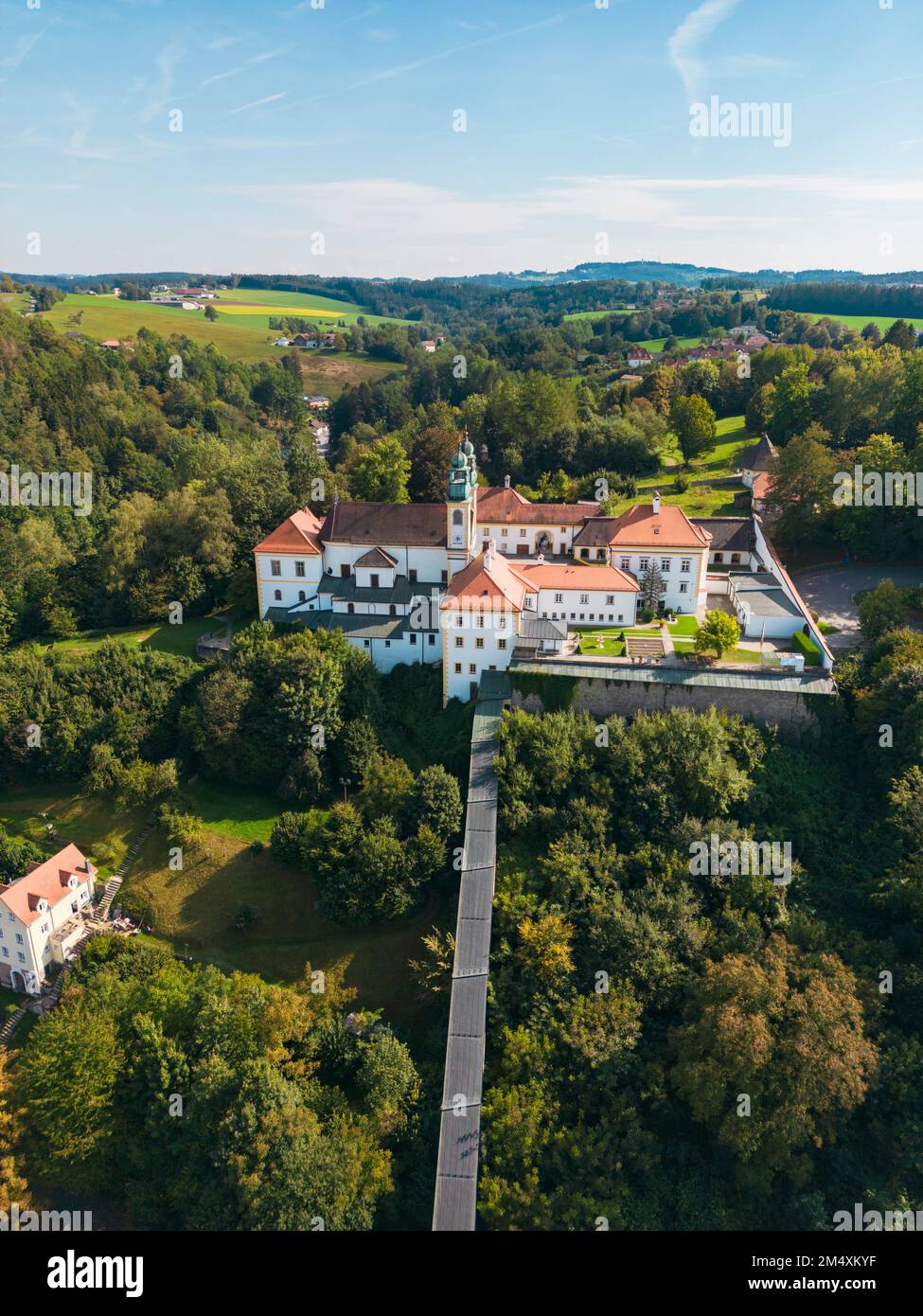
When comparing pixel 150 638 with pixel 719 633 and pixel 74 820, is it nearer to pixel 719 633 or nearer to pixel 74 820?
pixel 74 820

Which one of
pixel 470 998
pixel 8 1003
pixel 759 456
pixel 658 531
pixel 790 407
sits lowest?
pixel 8 1003

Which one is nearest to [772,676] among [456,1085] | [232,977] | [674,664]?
[674,664]

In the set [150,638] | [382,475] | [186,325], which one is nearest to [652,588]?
[382,475]

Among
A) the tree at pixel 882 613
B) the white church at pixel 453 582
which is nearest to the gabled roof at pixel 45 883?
the white church at pixel 453 582

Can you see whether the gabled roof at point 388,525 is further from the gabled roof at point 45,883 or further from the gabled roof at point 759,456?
the gabled roof at point 759,456

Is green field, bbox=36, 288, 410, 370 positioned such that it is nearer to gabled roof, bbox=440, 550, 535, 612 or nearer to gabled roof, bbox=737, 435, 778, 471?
gabled roof, bbox=737, 435, 778, 471

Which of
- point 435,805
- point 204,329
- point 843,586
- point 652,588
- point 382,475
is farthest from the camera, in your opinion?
point 204,329

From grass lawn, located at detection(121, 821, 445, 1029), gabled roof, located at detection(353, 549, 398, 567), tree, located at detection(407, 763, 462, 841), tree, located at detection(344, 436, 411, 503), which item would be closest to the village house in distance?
gabled roof, located at detection(353, 549, 398, 567)
